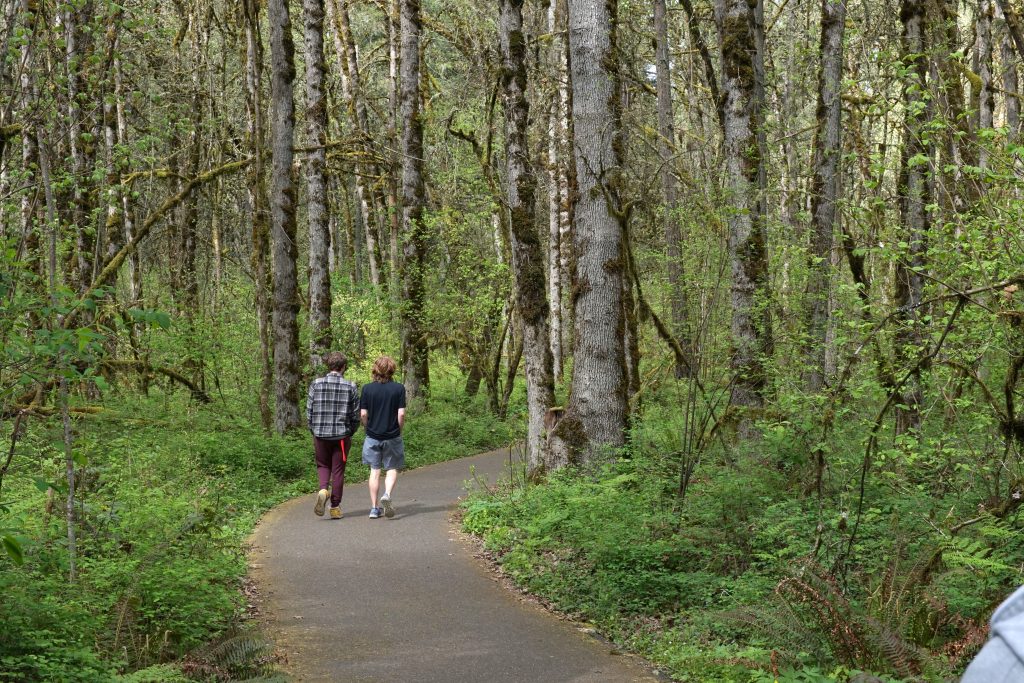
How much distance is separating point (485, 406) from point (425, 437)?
4233 mm

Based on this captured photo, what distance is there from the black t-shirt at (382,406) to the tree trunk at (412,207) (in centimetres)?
910

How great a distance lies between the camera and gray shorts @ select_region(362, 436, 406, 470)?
13219 mm

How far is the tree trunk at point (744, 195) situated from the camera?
12.4 meters

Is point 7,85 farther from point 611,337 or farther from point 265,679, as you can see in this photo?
point 265,679

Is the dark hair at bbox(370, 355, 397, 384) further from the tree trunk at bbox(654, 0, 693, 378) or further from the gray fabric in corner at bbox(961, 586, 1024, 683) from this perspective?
the gray fabric in corner at bbox(961, 586, 1024, 683)

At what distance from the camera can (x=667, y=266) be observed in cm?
2506

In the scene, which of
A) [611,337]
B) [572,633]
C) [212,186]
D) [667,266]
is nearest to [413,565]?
[572,633]

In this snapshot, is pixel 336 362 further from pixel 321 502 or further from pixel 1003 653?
pixel 1003 653

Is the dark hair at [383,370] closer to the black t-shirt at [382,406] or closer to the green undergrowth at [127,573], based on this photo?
the black t-shirt at [382,406]

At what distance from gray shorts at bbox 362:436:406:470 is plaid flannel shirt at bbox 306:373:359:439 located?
34 cm

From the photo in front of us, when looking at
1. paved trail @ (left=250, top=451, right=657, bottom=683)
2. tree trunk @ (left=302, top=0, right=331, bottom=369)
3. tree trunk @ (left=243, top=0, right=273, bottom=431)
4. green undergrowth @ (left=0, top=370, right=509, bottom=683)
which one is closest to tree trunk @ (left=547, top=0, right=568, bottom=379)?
tree trunk @ (left=302, top=0, right=331, bottom=369)

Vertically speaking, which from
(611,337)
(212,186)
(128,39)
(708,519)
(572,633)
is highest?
(128,39)

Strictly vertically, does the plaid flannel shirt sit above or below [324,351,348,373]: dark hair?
below

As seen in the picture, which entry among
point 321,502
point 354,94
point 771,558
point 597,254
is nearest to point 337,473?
point 321,502
